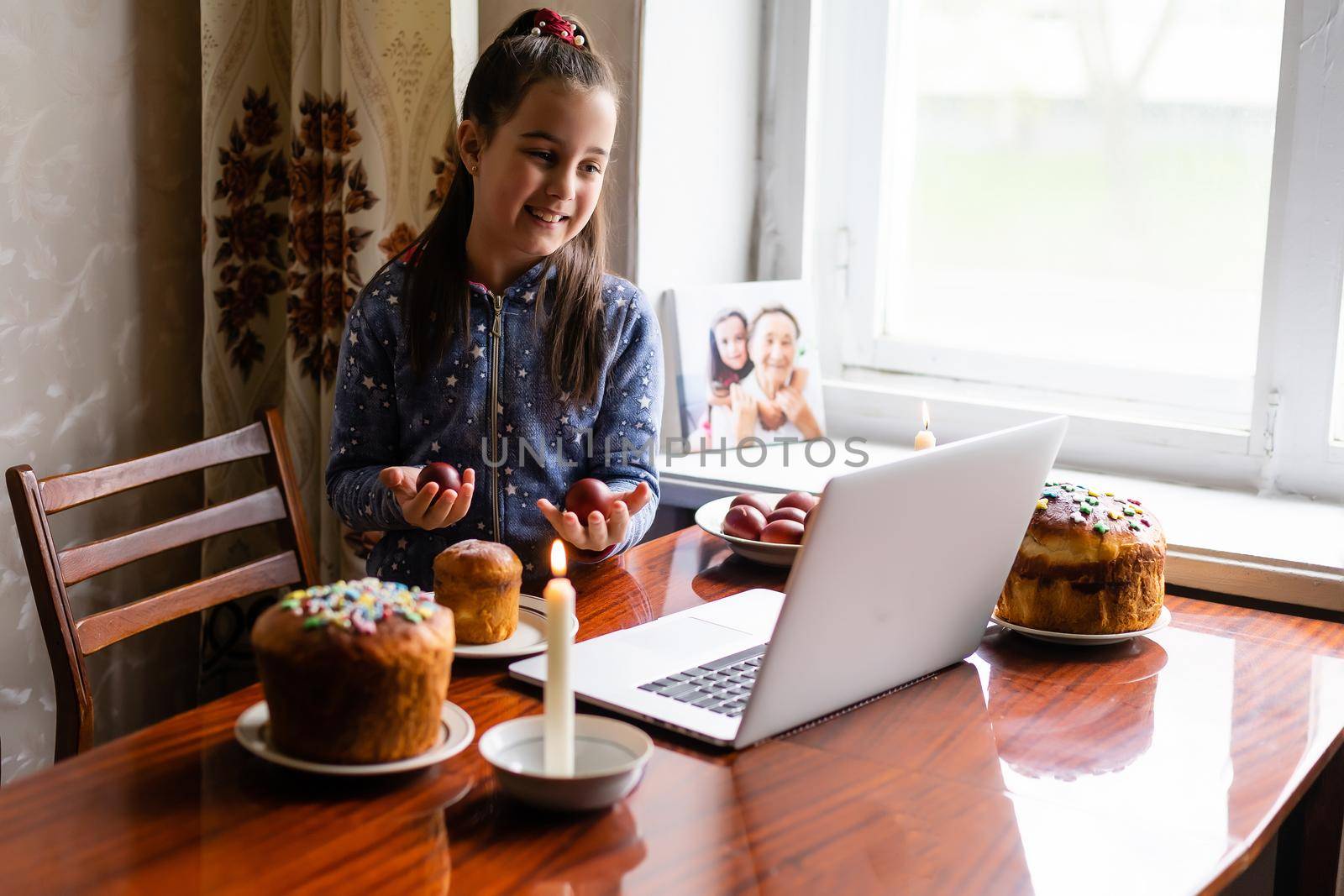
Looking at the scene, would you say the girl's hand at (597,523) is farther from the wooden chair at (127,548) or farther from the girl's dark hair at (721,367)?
the girl's dark hair at (721,367)

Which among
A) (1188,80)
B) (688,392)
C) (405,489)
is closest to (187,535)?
(405,489)

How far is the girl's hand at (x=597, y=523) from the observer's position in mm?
1369

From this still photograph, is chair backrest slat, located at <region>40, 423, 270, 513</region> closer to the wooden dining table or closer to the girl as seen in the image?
the girl

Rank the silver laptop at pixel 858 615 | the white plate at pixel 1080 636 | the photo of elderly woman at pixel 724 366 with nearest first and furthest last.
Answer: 1. the silver laptop at pixel 858 615
2. the white plate at pixel 1080 636
3. the photo of elderly woman at pixel 724 366

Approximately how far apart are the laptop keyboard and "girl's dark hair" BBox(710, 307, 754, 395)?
2.87 ft

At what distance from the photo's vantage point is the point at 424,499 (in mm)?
1320

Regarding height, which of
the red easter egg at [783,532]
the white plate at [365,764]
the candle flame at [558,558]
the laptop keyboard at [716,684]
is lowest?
the laptop keyboard at [716,684]

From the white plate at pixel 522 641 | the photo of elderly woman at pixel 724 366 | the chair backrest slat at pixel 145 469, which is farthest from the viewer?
the photo of elderly woman at pixel 724 366

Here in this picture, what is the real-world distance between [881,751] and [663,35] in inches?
48.6

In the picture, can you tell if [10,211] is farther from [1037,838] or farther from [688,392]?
[1037,838]

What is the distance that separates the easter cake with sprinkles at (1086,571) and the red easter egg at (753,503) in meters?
0.33

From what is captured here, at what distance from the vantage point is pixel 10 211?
178 cm

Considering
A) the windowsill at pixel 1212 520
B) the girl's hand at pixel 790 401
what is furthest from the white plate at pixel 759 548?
the girl's hand at pixel 790 401

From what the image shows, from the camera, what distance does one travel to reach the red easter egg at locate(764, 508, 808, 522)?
1521 mm
